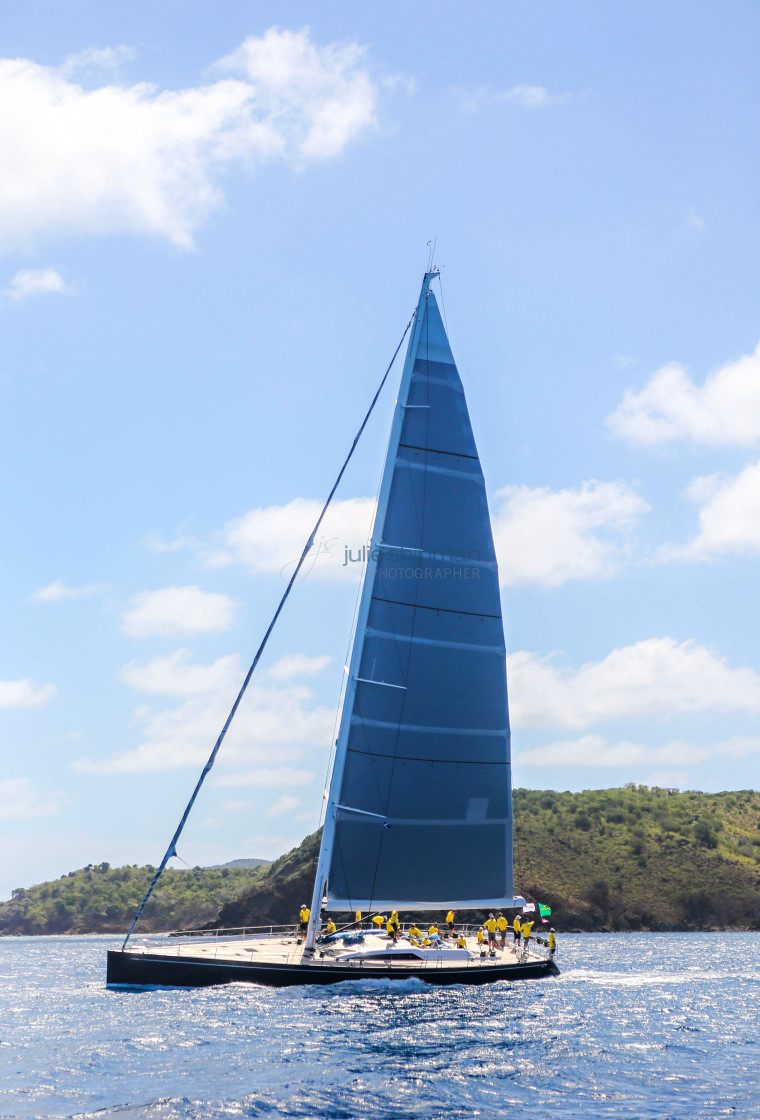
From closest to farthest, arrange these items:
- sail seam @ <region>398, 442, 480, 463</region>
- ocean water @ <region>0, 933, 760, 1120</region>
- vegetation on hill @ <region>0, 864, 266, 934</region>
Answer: ocean water @ <region>0, 933, 760, 1120</region>, sail seam @ <region>398, 442, 480, 463</region>, vegetation on hill @ <region>0, 864, 266, 934</region>

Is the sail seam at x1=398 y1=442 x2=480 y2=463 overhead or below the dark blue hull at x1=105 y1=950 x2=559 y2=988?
overhead

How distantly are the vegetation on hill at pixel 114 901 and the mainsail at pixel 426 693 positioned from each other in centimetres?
A: 8074

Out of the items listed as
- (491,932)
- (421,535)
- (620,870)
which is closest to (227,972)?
(491,932)

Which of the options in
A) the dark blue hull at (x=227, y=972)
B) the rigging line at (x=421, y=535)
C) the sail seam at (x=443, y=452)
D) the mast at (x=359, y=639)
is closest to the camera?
the dark blue hull at (x=227, y=972)

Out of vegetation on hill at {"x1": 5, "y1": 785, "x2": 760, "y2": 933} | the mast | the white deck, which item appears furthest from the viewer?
vegetation on hill at {"x1": 5, "y1": 785, "x2": 760, "y2": 933}

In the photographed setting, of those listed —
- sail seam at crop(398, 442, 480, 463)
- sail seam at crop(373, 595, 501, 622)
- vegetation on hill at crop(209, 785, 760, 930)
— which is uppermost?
sail seam at crop(398, 442, 480, 463)

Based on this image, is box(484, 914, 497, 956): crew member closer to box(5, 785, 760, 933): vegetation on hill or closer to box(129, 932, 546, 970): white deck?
box(129, 932, 546, 970): white deck

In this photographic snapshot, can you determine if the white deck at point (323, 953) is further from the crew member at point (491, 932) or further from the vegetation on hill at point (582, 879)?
the vegetation on hill at point (582, 879)

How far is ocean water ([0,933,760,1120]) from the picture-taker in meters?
16.1

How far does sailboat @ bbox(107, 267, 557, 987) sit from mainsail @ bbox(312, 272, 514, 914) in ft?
0.14

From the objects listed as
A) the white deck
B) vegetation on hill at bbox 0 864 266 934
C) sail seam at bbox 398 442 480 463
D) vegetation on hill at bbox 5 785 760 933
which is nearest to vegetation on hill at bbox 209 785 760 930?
vegetation on hill at bbox 5 785 760 933

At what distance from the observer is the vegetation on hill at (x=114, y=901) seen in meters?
112

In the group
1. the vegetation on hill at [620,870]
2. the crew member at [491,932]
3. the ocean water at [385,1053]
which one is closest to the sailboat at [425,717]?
the crew member at [491,932]

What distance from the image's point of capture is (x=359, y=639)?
30.5 m
